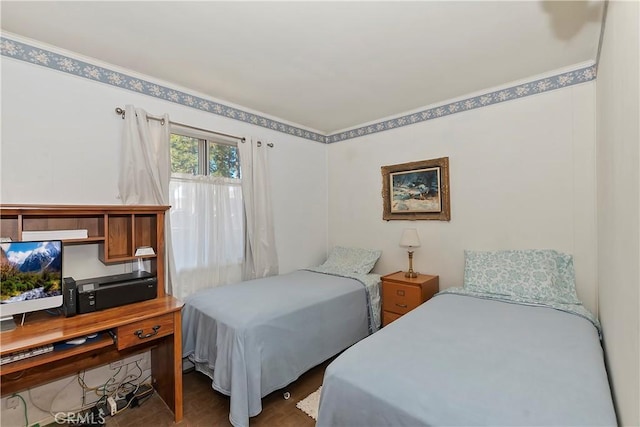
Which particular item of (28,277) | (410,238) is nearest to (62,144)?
(28,277)

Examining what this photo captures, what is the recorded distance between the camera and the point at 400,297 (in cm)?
284

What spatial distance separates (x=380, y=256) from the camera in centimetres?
349

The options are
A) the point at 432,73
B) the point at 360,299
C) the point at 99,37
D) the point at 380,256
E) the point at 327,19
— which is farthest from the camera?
the point at 380,256

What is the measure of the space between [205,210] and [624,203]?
109 inches

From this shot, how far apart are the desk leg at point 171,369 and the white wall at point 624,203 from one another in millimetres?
2174

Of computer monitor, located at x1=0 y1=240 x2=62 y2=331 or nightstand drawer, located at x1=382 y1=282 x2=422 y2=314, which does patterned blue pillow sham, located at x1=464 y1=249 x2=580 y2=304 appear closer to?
nightstand drawer, located at x1=382 y1=282 x2=422 y2=314

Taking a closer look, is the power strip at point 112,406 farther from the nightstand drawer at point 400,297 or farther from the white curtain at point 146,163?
the nightstand drawer at point 400,297

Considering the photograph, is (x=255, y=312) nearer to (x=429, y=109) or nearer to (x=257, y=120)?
(x=257, y=120)

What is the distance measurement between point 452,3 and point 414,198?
6.26 ft

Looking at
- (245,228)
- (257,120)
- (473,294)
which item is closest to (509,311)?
(473,294)

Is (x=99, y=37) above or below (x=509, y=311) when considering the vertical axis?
above

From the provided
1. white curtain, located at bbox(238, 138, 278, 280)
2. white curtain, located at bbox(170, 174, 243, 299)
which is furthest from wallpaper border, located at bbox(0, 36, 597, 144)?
white curtain, located at bbox(170, 174, 243, 299)

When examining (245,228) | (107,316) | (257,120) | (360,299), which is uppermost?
(257,120)

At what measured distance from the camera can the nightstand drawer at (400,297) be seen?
2738mm
